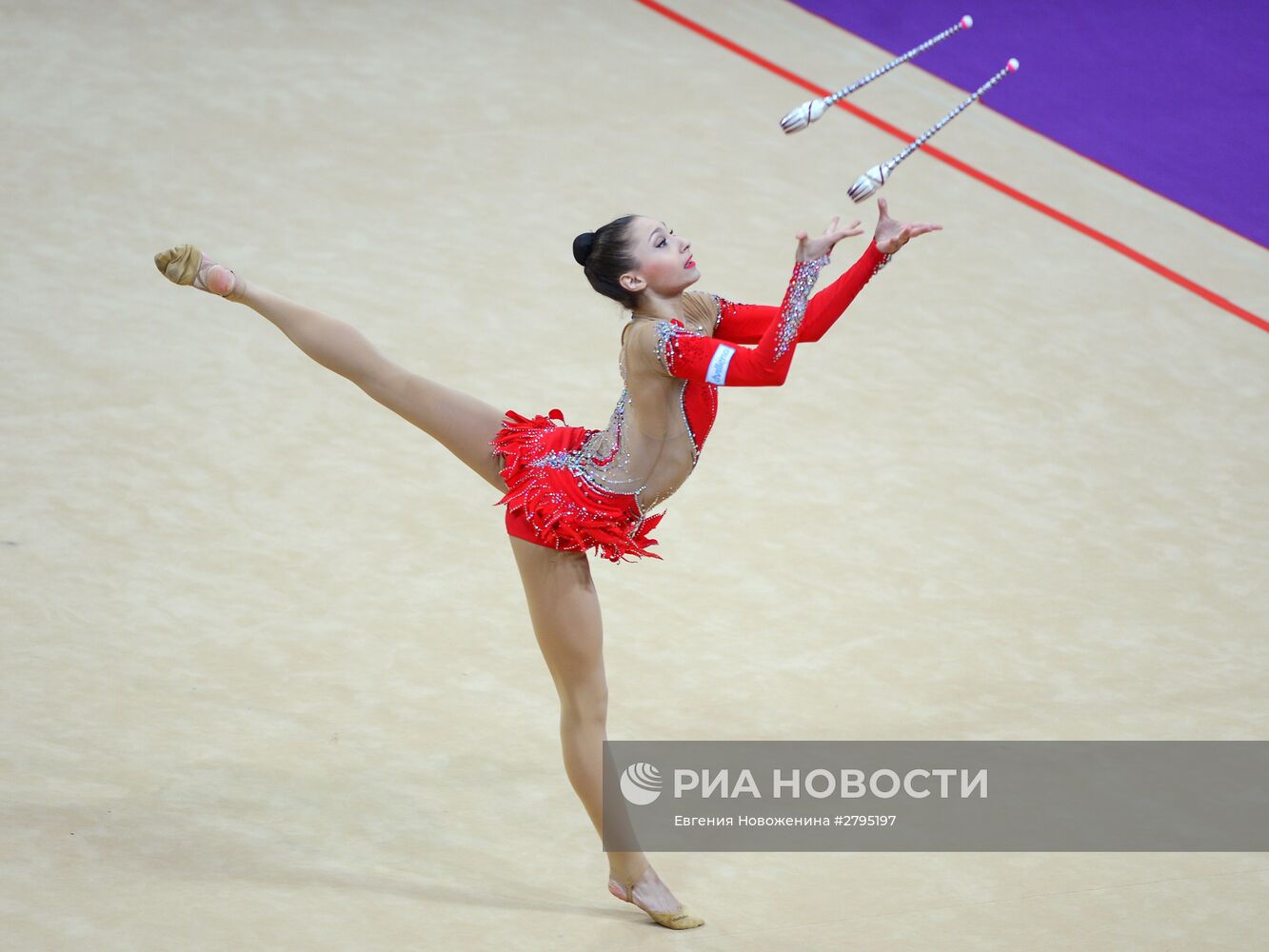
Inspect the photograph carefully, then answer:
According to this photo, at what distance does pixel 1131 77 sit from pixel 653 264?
519 centimetres

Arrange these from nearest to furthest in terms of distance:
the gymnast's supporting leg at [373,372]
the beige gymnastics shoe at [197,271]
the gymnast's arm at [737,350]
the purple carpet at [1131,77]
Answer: the gymnast's arm at [737,350] → the gymnast's supporting leg at [373,372] → the beige gymnastics shoe at [197,271] → the purple carpet at [1131,77]

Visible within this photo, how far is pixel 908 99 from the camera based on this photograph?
22.9ft

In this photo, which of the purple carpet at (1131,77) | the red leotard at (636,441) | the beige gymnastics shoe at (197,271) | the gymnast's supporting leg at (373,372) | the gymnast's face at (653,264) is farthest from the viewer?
the purple carpet at (1131,77)

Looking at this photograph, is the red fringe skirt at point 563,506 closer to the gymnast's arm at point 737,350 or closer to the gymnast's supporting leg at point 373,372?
the gymnast's supporting leg at point 373,372

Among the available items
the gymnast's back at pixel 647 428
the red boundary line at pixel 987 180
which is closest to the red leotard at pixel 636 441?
the gymnast's back at pixel 647 428

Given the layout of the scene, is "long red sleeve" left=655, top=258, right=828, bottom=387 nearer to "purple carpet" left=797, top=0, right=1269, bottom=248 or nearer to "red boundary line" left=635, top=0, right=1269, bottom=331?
"red boundary line" left=635, top=0, right=1269, bottom=331

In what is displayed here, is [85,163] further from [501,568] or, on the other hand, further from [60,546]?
[501,568]

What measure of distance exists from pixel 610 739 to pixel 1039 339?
2.67 m

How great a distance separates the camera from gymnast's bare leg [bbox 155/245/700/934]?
2955mm

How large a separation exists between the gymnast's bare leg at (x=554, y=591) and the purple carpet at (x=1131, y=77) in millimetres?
4207

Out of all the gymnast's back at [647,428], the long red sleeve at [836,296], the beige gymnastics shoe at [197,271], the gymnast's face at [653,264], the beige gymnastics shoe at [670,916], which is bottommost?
the beige gymnastics shoe at [670,916]

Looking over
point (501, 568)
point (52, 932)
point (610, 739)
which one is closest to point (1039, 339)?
point (501, 568)

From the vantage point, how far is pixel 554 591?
2.95 metres

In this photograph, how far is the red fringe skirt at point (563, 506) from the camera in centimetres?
295
